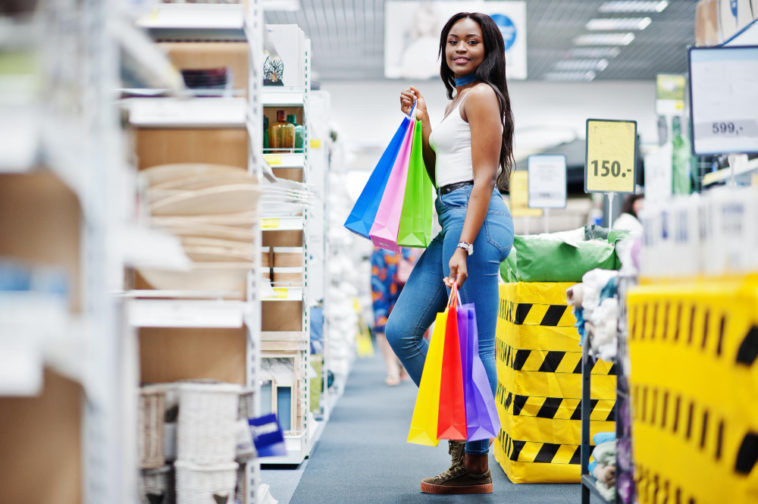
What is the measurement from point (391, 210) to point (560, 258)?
0.76 metres

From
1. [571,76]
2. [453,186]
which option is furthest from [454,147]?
[571,76]

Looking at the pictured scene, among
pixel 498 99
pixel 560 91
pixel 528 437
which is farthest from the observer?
pixel 560 91

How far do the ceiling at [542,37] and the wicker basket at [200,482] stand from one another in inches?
322

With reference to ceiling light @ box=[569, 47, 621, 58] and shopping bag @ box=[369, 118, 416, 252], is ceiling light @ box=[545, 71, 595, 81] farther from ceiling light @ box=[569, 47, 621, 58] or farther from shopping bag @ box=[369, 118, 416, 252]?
shopping bag @ box=[369, 118, 416, 252]

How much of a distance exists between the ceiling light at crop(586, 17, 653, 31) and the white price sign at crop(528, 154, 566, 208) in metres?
4.91

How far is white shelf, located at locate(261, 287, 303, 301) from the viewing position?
3.27m

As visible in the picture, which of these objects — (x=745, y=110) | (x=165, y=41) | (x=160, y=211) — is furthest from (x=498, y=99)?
(x=160, y=211)

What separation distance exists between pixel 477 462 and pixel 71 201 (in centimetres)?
186

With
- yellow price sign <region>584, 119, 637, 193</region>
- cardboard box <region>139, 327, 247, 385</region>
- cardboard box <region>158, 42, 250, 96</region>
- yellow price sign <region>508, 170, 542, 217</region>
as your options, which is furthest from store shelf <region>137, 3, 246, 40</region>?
yellow price sign <region>508, 170, 542, 217</region>

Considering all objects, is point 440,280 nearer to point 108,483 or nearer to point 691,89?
point 691,89

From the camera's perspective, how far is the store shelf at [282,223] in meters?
3.28

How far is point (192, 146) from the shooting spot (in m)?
1.88

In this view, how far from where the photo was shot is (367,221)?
2705 mm

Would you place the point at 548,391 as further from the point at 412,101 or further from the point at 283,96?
the point at 283,96
